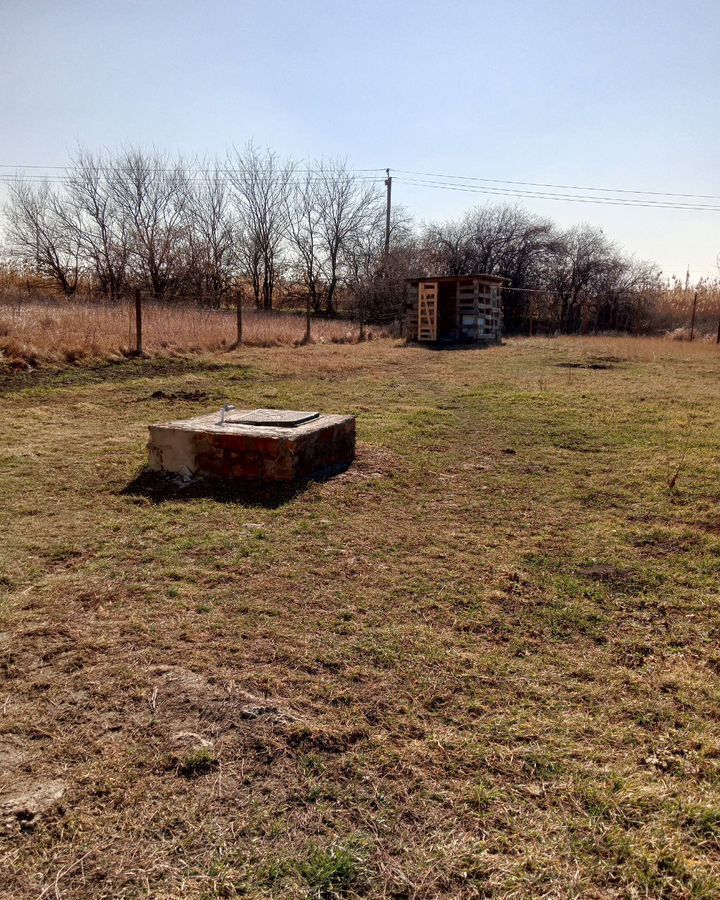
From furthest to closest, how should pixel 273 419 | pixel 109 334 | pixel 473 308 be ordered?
pixel 473 308
pixel 109 334
pixel 273 419

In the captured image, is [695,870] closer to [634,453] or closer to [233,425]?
[233,425]

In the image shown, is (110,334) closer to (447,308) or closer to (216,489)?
(216,489)

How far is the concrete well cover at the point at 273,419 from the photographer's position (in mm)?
4898

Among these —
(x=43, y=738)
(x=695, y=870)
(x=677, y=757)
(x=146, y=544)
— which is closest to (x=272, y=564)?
(x=146, y=544)

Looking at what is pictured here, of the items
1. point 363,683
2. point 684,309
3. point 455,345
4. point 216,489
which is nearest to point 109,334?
point 216,489

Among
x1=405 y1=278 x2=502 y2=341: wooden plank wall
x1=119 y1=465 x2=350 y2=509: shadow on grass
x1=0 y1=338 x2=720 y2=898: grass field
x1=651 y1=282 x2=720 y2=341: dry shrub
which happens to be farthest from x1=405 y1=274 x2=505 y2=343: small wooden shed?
x1=119 y1=465 x2=350 y2=509: shadow on grass

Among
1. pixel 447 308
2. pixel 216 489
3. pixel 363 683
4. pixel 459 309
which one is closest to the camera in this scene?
pixel 363 683

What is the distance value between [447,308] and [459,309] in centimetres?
173

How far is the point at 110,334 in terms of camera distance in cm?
1186

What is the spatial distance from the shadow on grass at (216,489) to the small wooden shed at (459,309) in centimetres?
1558

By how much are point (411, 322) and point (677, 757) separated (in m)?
19.0

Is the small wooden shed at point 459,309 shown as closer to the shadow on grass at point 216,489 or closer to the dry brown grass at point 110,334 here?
the dry brown grass at point 110,334

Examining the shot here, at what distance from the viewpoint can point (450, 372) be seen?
1224 cm

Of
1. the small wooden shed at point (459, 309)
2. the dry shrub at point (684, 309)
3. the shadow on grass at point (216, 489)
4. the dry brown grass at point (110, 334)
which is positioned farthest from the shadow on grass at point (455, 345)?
the shadow on grass at point (216, 489)
